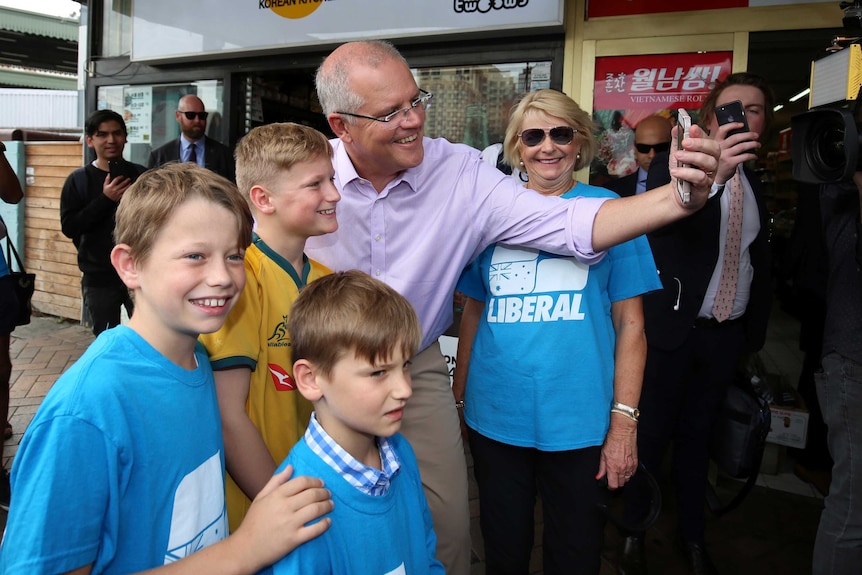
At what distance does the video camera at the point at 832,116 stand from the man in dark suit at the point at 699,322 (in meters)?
0.77

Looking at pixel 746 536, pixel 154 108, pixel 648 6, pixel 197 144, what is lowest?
pixel 746 536

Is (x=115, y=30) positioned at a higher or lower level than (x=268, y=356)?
higher

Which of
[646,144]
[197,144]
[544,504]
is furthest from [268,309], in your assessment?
[197,144]

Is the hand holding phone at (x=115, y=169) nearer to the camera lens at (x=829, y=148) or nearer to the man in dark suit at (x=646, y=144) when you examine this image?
the man in dark suit at (x=646, y=144)

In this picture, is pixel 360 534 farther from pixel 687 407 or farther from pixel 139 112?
pixel 139 112

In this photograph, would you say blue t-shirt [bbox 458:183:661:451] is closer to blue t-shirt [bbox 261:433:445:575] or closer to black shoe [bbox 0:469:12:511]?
blue t-shirt [bbox 261:433:445:575]

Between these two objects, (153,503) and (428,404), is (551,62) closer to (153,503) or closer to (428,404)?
(428,404)

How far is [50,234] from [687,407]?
749 centimetres

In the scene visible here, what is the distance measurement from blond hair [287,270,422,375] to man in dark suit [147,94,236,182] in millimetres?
4260

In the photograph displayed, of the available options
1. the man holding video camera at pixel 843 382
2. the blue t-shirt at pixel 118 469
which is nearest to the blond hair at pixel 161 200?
the blue t-shirt at pixel 118 469

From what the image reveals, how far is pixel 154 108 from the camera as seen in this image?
249 inches

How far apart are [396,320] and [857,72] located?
5.17ft

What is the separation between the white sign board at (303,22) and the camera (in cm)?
440

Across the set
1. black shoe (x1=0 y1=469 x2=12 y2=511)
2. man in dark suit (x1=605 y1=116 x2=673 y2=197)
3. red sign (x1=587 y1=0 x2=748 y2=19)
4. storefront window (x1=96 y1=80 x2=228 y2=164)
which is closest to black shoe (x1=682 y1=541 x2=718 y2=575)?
man in dark suit (x1=605 y1=116 x2=673 y2=197)
